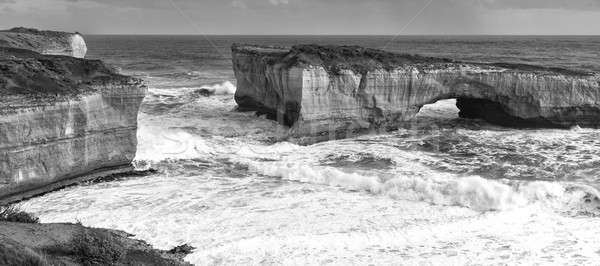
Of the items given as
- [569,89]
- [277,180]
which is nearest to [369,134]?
[277,180]

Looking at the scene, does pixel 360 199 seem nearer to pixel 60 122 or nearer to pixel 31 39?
pixel 60 122

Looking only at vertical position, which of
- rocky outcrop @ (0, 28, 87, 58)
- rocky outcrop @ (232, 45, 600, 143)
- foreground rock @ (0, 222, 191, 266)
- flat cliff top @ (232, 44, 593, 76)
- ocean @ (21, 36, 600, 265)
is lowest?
ocean @ (21, 36, 600, 265)

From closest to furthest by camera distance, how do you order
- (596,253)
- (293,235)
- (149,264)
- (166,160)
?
(149,264) → (596,253) → (293,235) → (166,160)

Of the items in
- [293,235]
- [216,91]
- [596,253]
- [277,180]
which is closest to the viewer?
[596,253]

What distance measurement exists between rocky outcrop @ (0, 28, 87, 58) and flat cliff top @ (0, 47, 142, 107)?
443 inches

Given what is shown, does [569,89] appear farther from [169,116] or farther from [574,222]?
[169,116]

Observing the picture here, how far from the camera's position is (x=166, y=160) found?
1828 cm

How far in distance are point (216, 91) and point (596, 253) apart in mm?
28113

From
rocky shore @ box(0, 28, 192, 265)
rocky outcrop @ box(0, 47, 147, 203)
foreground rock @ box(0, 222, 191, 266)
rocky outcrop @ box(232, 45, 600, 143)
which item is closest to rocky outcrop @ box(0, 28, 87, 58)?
rocky shore @ box(0, 28, 192, 265)

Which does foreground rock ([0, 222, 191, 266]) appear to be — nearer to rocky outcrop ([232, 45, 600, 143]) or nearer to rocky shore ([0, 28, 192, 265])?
rocky shore ([0, 28, 192, 265])

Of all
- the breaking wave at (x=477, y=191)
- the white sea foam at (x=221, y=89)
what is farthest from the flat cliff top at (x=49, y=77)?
the white sea foam at (x=221, y=89)

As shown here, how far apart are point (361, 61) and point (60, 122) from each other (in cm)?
1213

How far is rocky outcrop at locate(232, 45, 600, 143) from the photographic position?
843 inches

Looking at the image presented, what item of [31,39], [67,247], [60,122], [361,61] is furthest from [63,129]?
[31,39]
